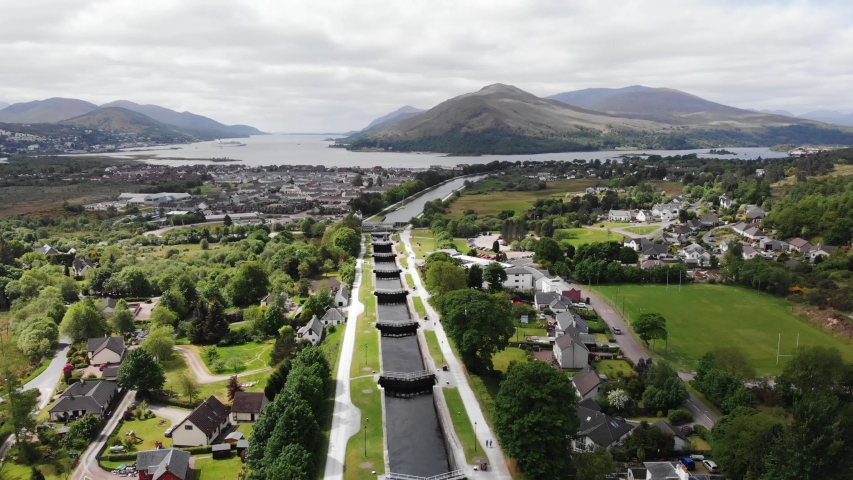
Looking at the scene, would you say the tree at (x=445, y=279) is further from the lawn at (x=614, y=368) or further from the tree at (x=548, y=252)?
the lawn at (x=614, y=368)

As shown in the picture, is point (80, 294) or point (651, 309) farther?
point (80, 294)

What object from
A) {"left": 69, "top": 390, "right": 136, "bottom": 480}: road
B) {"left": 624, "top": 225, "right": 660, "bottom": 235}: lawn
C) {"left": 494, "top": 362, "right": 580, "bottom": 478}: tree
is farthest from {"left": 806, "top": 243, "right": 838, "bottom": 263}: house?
{"left": 69, "top": 390, "right": 136, "bottom": 480}: road

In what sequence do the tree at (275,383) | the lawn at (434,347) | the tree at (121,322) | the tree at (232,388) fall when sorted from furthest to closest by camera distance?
the tree at (121,322), the lawn at (434,347), the tree at (232,388), the tree at (275,383)

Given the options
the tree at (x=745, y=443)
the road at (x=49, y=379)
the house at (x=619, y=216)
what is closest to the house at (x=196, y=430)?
the road at (x=49, y=379)

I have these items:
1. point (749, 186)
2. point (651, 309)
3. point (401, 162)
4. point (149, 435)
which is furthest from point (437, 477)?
point (401, 162)

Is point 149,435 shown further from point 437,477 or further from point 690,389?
point 690,389

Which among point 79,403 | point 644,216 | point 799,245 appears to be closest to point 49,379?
point 79,403
